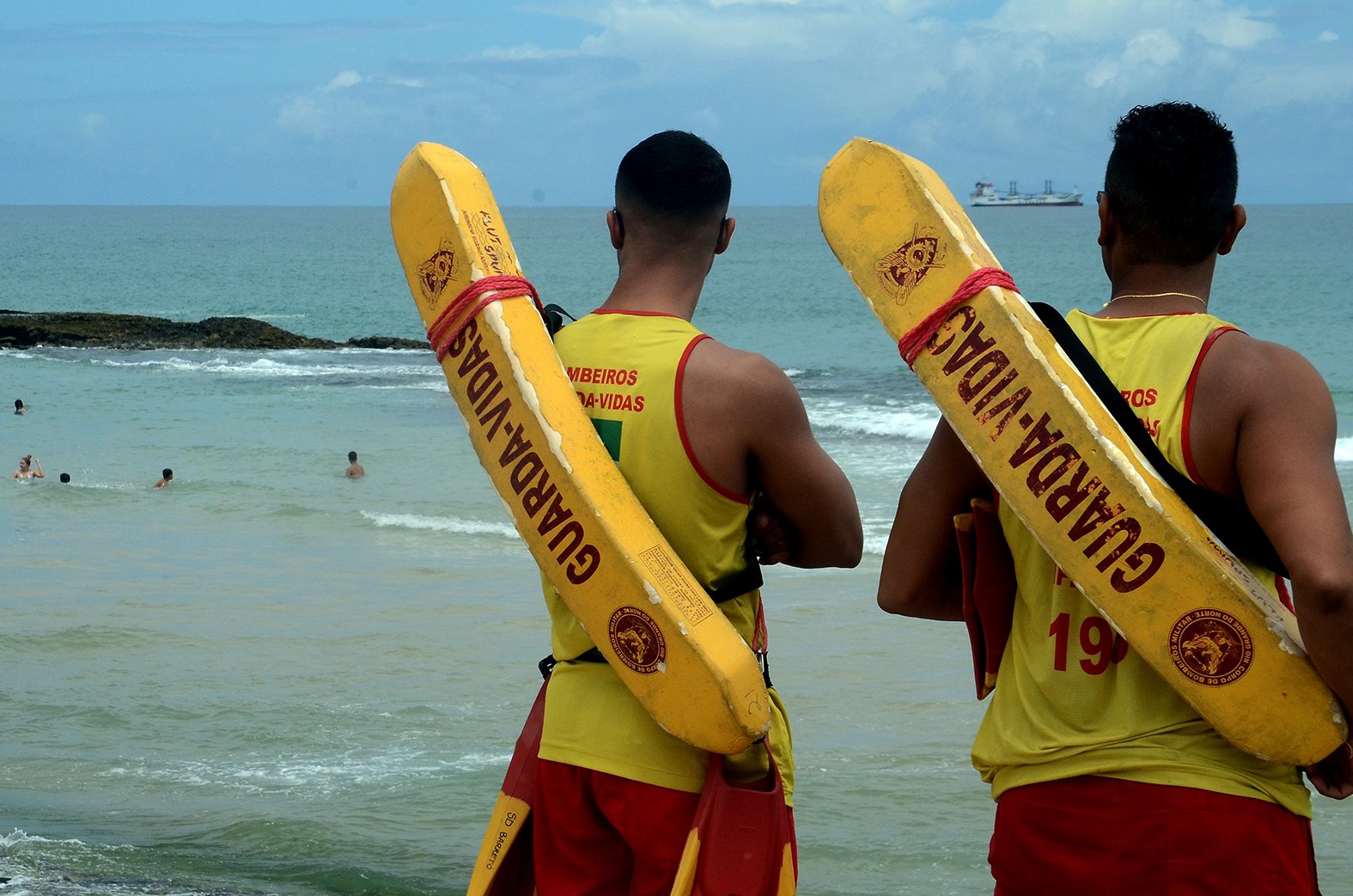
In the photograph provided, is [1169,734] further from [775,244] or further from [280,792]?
[775,244]

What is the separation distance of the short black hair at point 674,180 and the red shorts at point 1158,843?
1.28 metres

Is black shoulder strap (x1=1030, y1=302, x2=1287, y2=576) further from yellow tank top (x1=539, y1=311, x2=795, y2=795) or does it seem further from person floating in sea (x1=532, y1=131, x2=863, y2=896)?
yellow tank top (x1=539, y1=311, x2=795, y2=795)

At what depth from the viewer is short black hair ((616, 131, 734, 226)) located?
2893 millimetres

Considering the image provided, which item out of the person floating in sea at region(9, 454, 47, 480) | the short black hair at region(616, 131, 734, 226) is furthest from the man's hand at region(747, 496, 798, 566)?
the person floating in sea at region(9, 454, 47, 480)

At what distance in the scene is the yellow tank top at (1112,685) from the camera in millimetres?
2270

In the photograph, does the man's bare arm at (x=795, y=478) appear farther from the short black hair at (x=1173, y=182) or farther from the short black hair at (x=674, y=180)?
the short black hair at (x=1173, y=182)

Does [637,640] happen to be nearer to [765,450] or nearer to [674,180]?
[765,450]

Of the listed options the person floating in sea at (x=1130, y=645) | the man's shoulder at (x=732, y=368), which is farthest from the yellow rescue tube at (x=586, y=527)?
the person floating in sea at (x=1130, y=645)

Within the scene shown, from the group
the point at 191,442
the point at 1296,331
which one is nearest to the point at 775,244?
the point at 1296,331

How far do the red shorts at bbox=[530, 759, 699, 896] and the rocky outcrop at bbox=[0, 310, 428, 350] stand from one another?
35.7 meters

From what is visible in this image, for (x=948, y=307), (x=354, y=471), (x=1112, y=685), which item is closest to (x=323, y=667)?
(x=948, y=307)

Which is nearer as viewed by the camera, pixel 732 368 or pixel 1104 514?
pixel 1104 514

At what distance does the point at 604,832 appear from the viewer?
2.80 metres

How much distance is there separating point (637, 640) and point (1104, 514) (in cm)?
83
